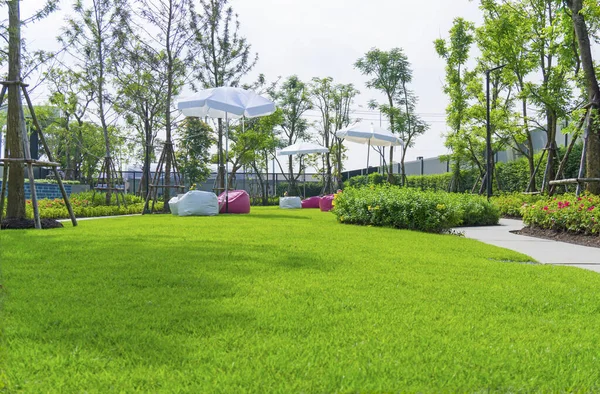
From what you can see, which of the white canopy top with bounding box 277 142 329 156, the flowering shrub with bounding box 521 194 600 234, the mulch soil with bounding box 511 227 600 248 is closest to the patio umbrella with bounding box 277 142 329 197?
the white canopy top with bounding box 277 142 329 156

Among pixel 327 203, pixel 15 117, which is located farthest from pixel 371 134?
pixel 15 117

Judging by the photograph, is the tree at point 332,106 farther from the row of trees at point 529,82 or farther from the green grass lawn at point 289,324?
the green grass lawn at point 289,324

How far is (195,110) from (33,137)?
21660mm

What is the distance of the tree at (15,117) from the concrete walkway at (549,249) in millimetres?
7924

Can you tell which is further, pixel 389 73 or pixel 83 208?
pixel 389 73

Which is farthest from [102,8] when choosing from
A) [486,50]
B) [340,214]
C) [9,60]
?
[486,50]

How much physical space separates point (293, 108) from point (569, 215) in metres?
24.8

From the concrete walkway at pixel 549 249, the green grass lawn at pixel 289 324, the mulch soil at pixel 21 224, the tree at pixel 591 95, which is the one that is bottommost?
the concrete walkway at pixel 549 249

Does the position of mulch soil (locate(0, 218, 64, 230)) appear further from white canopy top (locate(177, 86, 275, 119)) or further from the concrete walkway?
the concrete walkway

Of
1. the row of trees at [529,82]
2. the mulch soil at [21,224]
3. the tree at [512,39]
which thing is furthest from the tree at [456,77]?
the mulch soil at [21,224]

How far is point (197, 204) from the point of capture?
12.4 metres

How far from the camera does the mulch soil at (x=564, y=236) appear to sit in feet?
26.1

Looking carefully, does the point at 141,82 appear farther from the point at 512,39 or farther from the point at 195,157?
the point at 512,39

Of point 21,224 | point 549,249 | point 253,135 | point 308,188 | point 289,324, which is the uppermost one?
point 253,135
